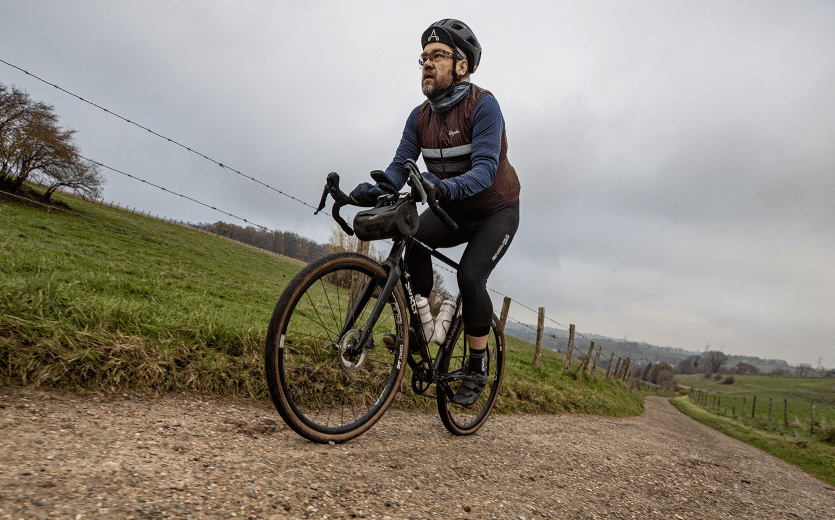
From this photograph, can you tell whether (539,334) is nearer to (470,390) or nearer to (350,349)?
(470,390)

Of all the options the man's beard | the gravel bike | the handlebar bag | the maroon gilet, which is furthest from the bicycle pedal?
the man's beard

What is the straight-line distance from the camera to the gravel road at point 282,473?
58.2 inches

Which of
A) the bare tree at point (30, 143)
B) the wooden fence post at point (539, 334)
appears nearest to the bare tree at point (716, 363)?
the wooden fence post at point (539, 334)

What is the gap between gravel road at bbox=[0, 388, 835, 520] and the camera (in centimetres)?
148

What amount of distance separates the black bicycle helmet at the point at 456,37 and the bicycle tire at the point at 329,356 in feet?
5.34

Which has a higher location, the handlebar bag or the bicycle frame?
the handlebar bag

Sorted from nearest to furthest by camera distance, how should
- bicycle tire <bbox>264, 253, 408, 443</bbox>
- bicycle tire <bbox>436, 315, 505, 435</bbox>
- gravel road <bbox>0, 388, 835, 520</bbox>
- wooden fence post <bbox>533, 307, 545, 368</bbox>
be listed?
1. gravel road <bbox>0, 388, 835, 520</bbox>
2. bicycle tire <bbox>264, 253, 408, 443</bbox>
3. bicycle tire <bbox>436, 315, 505, 435</bbox>
4. wooden fence post <bbox>533, 307, 545, 368</bbox>

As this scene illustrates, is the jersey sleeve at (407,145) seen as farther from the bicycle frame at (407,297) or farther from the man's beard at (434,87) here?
the bicycle frame at (407,297)

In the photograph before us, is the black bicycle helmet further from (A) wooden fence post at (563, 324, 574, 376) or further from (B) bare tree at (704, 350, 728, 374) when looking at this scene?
(B) bare tree at (704, 350, 728, 374)

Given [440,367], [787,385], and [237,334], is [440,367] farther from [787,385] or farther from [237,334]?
[787,385]

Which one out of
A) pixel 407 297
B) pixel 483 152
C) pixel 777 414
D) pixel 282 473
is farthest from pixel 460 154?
pixel 777 414

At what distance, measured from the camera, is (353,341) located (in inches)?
102

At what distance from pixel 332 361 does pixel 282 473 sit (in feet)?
3.55

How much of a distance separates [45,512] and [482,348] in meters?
2.67
